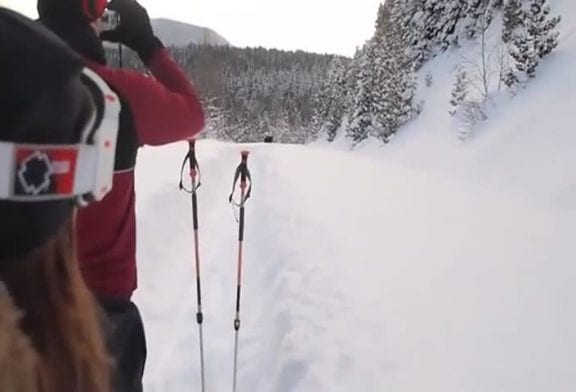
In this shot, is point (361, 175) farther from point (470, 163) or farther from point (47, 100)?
point (47, 100)

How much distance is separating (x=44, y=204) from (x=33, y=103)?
0.15 meters

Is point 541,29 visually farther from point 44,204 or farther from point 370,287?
point 44,204

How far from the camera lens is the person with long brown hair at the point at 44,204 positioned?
0.82 m

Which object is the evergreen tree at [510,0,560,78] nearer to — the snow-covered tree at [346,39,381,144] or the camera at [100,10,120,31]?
the snow-covered tree at [346,39,381,144]

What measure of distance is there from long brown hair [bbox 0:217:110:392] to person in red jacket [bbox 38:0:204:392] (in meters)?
0.93

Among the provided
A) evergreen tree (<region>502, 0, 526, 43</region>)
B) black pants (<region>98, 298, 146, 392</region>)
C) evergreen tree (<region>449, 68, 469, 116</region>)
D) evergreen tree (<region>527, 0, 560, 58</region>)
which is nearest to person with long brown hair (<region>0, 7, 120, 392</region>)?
black pants (<region>98, 298, 146, 392</region>)

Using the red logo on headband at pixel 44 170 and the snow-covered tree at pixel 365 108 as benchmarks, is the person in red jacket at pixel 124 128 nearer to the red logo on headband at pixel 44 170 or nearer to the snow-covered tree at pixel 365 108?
the red logo on headband at pixel 44 170

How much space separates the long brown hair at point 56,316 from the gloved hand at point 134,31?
1.18 meters

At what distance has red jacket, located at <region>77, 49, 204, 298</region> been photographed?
184 cm

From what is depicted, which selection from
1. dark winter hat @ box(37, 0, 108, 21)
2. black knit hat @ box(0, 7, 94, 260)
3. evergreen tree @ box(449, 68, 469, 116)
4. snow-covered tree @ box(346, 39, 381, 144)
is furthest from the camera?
snow-covered tree @ box(346, 39, 381, 144)

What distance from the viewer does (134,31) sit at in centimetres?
201

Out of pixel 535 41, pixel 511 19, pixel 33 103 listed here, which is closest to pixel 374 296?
pixel 33 103

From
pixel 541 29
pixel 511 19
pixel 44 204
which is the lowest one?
pixel 44 204

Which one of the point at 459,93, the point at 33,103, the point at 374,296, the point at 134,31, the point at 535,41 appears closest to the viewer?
the point at 33,103
